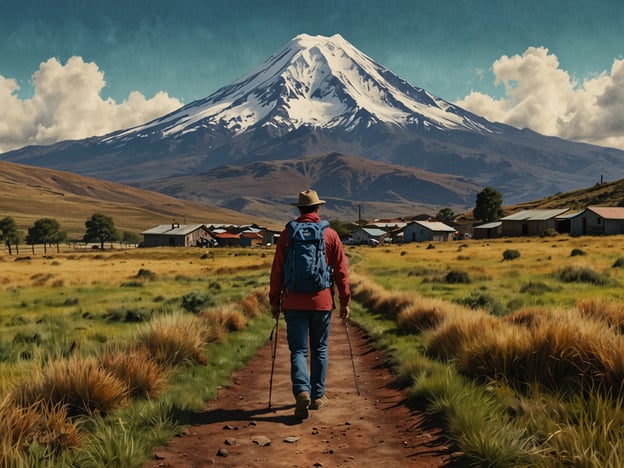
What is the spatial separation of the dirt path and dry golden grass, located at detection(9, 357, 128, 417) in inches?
43.9

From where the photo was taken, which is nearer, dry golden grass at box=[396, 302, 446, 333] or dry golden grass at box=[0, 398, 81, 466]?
dry golden grass at box=[0, 398, 81, 466]

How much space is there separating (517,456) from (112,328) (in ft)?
46.4

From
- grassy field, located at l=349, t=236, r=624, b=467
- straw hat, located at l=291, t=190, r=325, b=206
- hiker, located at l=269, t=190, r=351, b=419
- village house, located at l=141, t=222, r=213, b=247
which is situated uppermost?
village house, located at l=141, t=222, r=213, b=247

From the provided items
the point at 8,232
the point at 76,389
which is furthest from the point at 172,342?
the point at 8,232

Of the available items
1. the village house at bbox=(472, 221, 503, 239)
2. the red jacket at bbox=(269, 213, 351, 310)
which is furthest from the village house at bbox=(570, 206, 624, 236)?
the red jacket at bbox=(269, 213, 351, 310)

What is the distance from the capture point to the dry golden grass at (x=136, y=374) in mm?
7930

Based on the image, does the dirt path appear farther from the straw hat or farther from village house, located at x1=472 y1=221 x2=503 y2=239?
village house, located at x1=472 y1=221 x2=503 y2=239

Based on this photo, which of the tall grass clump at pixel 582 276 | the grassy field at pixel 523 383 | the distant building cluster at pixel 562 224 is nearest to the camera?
the grassy field at pixel 523 383

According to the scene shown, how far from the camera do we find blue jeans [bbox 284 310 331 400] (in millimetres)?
7762

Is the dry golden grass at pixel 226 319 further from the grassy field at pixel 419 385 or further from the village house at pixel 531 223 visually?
the village house at pixel 531 223

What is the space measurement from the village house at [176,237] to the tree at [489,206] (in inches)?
2747

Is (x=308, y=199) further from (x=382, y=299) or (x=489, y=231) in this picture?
(x=489, y=231)

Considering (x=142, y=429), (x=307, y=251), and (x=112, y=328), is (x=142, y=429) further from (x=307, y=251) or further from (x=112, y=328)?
(x=112, y=328)

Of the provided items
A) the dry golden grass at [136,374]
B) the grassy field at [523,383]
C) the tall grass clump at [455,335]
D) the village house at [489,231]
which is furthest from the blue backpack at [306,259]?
the village house at [489,231]
